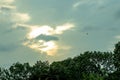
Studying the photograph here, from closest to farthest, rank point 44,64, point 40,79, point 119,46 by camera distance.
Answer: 1. point 40,79
2. point 119,46
3. point 44,64

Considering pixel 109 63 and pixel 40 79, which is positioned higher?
pixel 109 63

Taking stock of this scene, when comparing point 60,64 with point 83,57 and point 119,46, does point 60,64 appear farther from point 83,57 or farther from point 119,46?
point 119,46

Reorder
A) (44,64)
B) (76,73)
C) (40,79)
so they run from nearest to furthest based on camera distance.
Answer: (40,79), (76,73), (44,64)

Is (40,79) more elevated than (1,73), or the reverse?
(1,73)

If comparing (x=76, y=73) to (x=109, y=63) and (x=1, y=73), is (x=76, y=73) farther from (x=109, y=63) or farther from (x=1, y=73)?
(x=1, y=73)

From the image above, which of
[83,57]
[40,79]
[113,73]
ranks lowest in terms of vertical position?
[40,79]

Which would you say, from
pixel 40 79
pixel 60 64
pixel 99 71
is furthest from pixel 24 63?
pixel 40 79

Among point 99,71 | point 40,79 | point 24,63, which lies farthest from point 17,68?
point 40,79

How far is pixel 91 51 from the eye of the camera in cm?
15100

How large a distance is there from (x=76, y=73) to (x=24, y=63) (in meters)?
26.4

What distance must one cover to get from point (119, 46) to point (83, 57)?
895 inches

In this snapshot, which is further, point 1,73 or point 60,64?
point 1,73

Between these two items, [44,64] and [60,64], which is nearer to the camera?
[60,64]

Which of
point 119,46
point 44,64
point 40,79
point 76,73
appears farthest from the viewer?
point 44,64
